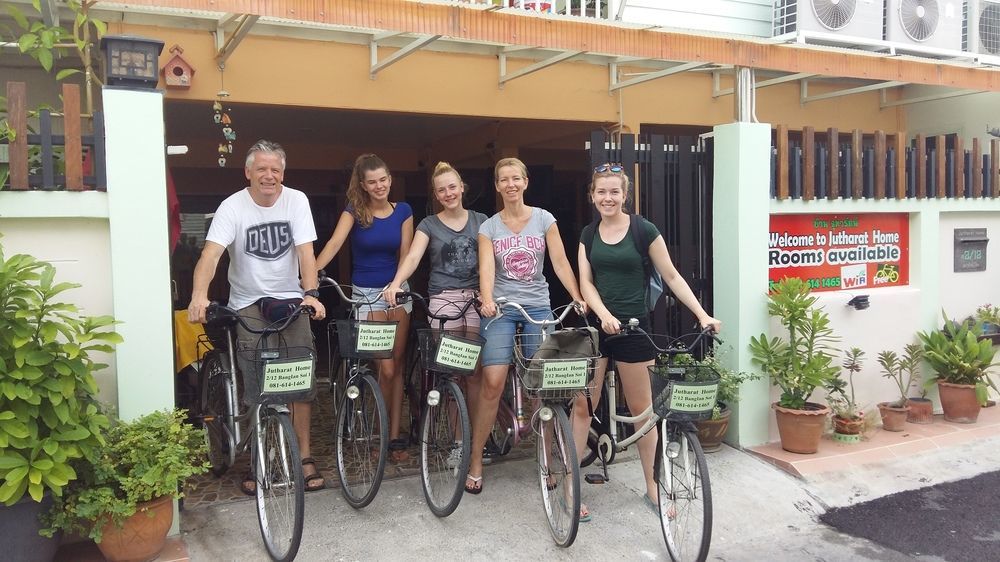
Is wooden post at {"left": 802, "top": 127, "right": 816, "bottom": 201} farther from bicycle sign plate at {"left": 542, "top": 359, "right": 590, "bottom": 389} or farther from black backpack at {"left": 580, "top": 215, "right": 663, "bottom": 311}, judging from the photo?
bicycle sign plate at {"left": 542, "top": 359, "right": 590, "bottom": 389}

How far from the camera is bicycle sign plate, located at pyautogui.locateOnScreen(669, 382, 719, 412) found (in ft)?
11.0

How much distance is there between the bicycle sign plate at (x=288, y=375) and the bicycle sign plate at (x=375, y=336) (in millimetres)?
377

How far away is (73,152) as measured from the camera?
344 cm

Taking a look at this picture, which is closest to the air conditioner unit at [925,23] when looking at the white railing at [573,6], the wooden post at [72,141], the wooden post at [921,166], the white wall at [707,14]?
the white wall at [707,14]

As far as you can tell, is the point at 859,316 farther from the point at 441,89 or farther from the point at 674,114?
the point at 441,89

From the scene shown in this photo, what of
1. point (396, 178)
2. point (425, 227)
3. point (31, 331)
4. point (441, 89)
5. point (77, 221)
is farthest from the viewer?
point (396, 178)

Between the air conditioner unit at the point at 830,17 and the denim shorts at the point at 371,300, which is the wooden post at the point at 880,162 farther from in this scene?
the denim shorts at the point at 371,300

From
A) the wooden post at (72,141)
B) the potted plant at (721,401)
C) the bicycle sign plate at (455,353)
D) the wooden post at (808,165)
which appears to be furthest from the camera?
the wooden post at (808,165)

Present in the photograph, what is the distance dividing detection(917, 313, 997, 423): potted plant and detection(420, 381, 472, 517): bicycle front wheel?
3.93 meters

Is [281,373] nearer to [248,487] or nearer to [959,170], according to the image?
[248,487]

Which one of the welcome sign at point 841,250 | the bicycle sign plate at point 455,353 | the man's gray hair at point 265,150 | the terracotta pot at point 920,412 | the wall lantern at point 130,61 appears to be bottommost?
the terracotta pot at point 920,412

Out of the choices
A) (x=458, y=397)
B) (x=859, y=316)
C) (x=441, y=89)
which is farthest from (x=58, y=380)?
(x=859, y=316)

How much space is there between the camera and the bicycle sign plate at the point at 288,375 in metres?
3.31

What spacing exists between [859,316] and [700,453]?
294cm
